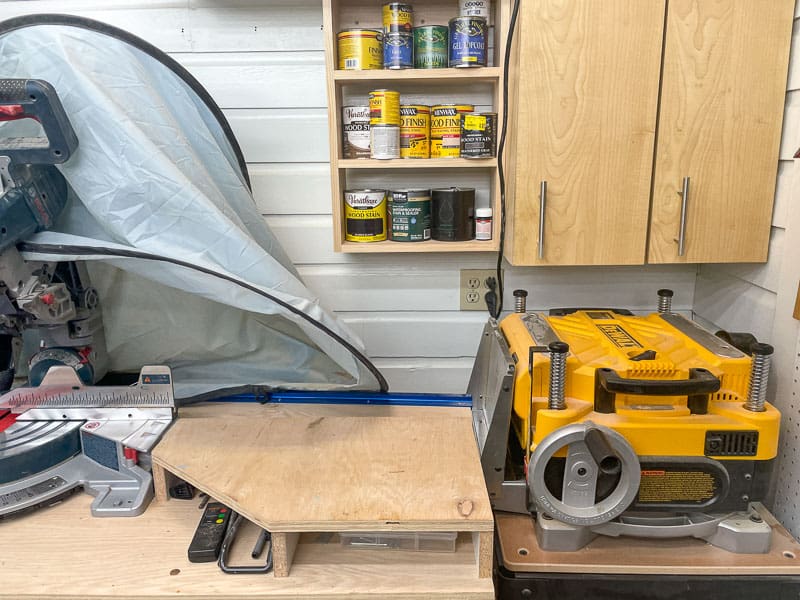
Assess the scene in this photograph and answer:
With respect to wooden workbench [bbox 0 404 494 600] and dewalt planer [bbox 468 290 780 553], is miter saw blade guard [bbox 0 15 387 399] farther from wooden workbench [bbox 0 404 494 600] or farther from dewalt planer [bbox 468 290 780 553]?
dewalt planer [bbox 468 290 780 553]

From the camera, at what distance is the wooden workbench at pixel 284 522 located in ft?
2.61

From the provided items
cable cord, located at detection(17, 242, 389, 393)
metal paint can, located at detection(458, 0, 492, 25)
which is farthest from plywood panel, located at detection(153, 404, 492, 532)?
metal paint can, located at detection(458, 0, 492, 25)

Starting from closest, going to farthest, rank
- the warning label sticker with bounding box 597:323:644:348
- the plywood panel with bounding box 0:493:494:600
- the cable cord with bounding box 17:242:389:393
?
the plywood panel with bounding box 0:493:494:600, the cable cord with bounding box 17:242:389:393, the warning label sticker with bounding box 597:323:644:348

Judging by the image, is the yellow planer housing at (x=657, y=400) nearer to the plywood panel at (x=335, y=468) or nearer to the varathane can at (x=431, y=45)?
the plywood panel at (x=335, y=468)

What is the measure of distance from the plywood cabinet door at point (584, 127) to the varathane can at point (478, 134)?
62 mm

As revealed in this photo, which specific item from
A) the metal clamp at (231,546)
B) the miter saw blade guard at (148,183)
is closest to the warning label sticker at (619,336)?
the miter saw blade guard at (148,183)

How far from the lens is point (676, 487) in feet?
3.03

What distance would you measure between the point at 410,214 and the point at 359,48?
345mm

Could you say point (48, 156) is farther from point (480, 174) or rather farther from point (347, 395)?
point (480, 174)

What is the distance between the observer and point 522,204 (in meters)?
1.15

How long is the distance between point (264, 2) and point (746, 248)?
1.12m

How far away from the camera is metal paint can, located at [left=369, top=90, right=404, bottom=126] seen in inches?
47.4

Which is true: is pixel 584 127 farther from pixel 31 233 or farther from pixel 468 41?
pixel 31 233

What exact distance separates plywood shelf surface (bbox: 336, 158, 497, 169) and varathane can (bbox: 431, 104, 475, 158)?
0.03 metres
